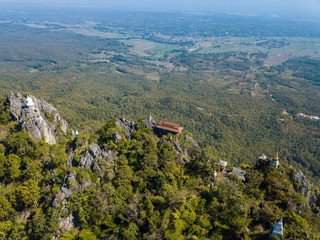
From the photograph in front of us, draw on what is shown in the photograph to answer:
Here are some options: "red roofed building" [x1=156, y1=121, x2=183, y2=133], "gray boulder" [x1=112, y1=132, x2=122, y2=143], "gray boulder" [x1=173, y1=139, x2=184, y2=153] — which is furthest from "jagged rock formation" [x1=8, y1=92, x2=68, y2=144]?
"gray boulder" [x1=173, y1=139, x2=184, y2=153]

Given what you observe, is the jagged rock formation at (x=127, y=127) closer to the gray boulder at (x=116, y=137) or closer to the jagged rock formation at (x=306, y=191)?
the gray boulder at (x=116, y=137)

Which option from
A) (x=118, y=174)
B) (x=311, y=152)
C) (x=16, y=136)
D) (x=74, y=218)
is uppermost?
(x=16, y=136)

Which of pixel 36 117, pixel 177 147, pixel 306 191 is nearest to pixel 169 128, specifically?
pixel 177 147

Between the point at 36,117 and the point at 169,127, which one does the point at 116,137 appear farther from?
the point at 36,117

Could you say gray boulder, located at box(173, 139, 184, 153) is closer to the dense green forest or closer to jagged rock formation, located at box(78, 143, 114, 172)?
jagged rock formation, located at box(78, 143, 114, 172)

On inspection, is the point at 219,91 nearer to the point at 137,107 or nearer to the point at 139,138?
the point at 137,107

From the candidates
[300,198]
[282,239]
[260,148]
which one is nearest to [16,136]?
[282,239]

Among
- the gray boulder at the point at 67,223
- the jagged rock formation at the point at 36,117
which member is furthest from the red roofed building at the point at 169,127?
the gray boulder at the point at 67,223

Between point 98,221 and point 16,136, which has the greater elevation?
point 16,136
